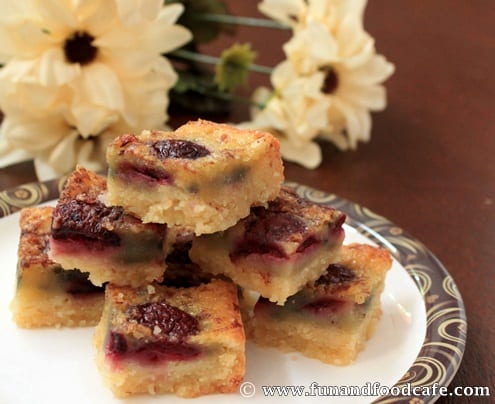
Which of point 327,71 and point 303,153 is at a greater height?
point 327,71

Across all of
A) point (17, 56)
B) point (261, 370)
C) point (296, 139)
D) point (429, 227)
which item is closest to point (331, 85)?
point (296, 139)

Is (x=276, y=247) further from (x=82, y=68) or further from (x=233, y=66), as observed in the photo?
(x=233, y=66)

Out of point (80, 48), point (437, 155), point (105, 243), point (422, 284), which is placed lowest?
point (437, 155)

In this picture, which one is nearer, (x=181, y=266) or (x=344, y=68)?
(x=181, y=266)

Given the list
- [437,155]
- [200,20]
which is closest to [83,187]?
[200,20]

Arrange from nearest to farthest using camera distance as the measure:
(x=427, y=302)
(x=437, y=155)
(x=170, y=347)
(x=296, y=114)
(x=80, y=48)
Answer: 1. (x=170, y=347)
2. (x=427, y=302)
3. (x=80, y=48)
4. (x=296, y=114)
5. (x=437, y=155)

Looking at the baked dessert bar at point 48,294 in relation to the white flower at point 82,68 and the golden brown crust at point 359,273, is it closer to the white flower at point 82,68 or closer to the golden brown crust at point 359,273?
the golden brown crust at point 359,273

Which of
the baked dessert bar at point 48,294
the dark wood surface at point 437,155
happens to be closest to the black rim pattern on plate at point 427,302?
the dark wood surface at point 437,155
